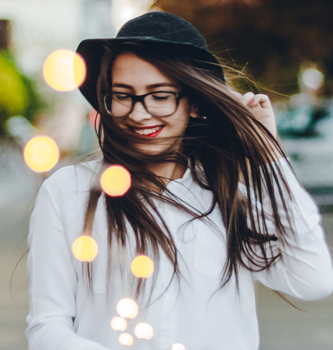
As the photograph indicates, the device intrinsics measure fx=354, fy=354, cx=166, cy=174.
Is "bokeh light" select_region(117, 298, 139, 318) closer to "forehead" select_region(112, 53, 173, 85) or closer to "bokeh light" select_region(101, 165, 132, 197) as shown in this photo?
"bokeh light" select_region(101, 165, 132, 197)

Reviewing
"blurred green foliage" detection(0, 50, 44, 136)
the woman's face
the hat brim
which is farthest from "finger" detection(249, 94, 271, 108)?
"blurred green foliage" detection(0, 50, 44, 136)

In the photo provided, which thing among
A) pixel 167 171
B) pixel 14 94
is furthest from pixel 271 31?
pixel 14 94

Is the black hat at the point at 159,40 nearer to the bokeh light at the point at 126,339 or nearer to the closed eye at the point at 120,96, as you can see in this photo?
the closed eye at the point at 120,96

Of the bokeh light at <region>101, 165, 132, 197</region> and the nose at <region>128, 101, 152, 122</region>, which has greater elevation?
the nose at <region>128, 101, 152, 122</region>

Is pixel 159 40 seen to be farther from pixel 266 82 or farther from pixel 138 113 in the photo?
pixel 266 82

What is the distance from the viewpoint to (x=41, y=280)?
0.93 m

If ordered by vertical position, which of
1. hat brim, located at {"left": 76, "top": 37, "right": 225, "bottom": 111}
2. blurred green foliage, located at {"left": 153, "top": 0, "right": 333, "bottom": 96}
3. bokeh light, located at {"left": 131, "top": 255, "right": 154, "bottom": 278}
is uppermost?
blurred green foliage, located at {"left": 153, "top": 0, "right": 333, "bottom": 96}

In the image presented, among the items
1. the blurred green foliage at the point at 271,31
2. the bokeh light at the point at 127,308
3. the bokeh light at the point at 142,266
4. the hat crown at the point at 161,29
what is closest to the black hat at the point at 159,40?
the hat crown at the point at 161,29

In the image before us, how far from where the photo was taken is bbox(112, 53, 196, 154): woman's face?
3.40ft

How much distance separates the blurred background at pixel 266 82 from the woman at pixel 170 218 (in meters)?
0.79

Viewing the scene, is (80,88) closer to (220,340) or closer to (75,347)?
(75,347)

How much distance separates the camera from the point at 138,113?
1.04 metres

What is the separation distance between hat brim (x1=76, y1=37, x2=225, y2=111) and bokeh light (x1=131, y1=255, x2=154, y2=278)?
56 cm

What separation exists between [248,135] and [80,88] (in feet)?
1.97
